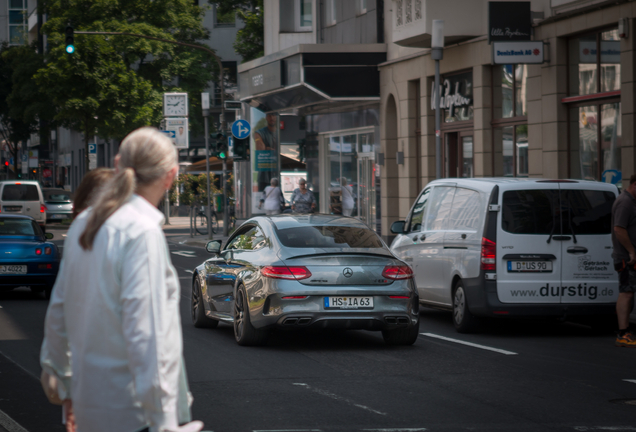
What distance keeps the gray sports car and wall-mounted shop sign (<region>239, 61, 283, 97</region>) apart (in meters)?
18.8

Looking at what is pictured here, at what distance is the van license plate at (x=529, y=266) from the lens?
38.5 feet

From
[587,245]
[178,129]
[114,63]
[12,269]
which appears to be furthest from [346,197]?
[114,63]

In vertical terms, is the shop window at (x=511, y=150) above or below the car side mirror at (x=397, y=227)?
above

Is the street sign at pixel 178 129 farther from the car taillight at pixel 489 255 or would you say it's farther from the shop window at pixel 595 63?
the car taillight at pixel 489 255

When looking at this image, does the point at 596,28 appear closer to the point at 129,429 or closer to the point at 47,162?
the point at 129,429

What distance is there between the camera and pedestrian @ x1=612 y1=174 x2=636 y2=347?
11.0 m

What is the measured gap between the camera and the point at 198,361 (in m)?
9.76

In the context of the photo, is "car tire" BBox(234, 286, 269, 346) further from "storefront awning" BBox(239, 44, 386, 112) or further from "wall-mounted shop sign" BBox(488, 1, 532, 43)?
"storefront awning" BBox(239, 44, 386, 112)

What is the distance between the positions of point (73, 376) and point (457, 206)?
9800 mm

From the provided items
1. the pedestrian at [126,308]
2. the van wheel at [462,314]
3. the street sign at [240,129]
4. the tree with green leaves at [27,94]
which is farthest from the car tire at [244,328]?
the tree with green leaves at [27,94]

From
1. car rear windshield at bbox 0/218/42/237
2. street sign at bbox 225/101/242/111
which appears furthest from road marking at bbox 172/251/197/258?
car rear windshield at bbox 0/218/42/237

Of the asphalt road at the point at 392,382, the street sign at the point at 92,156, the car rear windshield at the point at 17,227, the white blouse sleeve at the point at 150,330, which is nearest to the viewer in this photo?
the white blouse sleeve at the point at 150,330

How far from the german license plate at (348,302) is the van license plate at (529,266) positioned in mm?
2130

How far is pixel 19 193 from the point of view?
39562mm
